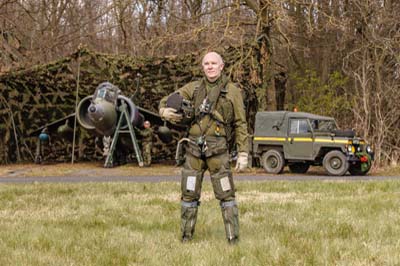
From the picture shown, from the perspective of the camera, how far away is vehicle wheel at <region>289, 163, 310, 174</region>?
717 inches

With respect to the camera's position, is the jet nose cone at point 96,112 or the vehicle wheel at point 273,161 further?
the jet nose cone at point 96,112

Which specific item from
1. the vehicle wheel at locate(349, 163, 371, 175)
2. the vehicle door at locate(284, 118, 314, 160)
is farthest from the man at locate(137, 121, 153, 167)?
the vehicle wheel at locate(349, 163, 371, 175)

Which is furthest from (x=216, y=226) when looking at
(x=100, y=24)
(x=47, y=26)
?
(x=100, y=24)

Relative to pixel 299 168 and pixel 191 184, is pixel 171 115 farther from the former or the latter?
pixel 299 168

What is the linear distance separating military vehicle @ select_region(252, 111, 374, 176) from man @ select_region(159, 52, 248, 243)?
1089cm

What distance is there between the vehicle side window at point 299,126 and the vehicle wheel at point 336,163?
3.42 feet

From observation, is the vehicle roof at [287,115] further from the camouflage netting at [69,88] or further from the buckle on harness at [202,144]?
the buckle on harness at [202,144]

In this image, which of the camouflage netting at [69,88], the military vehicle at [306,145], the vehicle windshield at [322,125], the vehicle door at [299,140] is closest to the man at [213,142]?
the military vehicle at [306,145]

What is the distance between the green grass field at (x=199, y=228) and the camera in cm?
527

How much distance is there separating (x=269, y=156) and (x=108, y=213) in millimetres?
10259

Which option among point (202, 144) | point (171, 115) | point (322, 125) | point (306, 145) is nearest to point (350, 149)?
point (306, 145)

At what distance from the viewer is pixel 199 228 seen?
6836 mm

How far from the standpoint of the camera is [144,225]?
7023mm

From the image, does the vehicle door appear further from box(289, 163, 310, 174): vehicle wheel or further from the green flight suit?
the green flight suit
